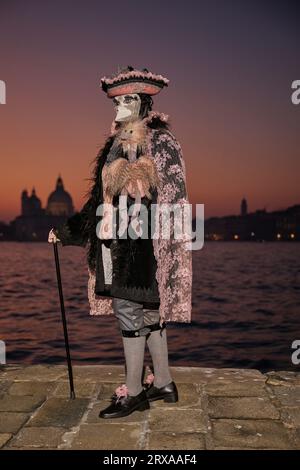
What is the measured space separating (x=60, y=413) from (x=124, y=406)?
47 centimetres

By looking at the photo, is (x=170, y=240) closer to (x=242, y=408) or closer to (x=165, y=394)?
(x=165, y=394)

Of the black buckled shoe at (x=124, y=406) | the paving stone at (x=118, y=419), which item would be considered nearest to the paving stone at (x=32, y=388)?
the paving stone at (x=118, y=419)

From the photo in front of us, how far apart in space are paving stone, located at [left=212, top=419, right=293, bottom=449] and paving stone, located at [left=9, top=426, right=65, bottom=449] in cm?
99

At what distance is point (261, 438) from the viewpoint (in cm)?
356

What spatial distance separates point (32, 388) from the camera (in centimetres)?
466

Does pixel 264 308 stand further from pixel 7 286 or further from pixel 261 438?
pixel 261 438

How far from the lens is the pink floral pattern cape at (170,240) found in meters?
4.02

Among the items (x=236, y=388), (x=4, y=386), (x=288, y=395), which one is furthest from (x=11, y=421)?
(x=288, y=395)

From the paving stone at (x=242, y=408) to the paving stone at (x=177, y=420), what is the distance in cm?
14

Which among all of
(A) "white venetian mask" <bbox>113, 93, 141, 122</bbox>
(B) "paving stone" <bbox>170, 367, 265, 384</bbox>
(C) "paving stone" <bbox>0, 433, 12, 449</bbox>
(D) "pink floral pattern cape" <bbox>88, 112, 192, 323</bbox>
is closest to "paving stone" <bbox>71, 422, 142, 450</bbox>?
(C) "paving stone" <bbox>0, 433, 12, 449</bbox>

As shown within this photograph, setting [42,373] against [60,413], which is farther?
[42,373]

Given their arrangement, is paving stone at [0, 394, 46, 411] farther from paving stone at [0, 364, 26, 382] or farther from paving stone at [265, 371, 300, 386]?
paving stone at [265, 371, 300, 386]

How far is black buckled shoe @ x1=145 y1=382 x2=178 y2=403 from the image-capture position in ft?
14.0

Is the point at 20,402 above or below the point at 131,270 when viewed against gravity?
below
